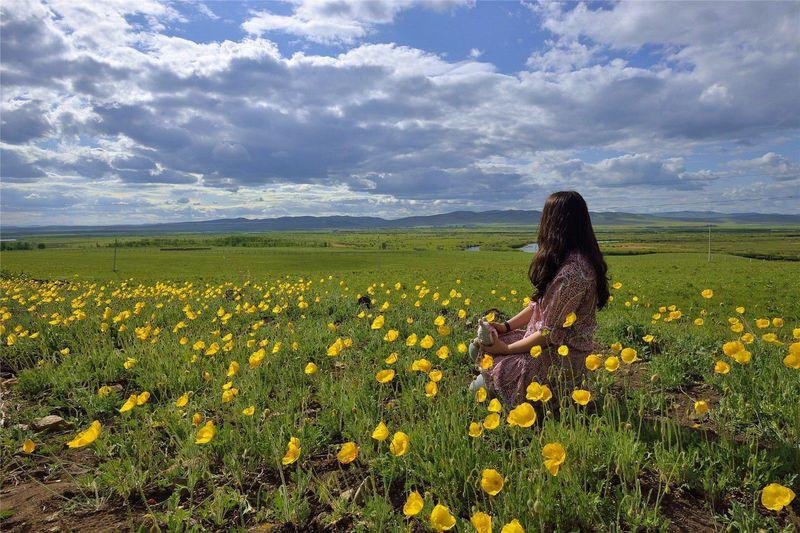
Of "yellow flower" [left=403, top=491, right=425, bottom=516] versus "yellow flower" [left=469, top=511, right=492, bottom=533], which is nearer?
"yellow flower" [left=469, top=511, right=492, bottom=533]

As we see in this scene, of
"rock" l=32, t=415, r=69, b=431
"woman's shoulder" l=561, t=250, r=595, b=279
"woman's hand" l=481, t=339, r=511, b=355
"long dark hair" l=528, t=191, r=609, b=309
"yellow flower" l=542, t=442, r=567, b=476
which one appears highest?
"long dark hair" l=528, t=191, r=609, b=309

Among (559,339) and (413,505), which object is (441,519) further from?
(559,339)

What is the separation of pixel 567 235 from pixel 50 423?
514 cm

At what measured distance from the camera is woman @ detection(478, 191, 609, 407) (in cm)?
400

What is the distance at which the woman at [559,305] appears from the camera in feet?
13.1

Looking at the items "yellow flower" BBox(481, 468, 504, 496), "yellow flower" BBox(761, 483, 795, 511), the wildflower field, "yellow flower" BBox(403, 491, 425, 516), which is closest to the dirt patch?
the wildflower field

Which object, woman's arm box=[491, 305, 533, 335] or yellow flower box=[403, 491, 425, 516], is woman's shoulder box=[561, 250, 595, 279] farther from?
yellow flower box=[403, 491, 425, 516]

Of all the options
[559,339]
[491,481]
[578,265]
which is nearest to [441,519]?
[491,481]

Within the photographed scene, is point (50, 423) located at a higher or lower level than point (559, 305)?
lower

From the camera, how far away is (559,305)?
400 cm

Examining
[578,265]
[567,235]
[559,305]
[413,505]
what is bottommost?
[413,505]

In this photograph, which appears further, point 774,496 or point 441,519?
point 774,496

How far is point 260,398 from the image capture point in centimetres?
459

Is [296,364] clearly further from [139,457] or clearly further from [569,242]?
[569,242]
